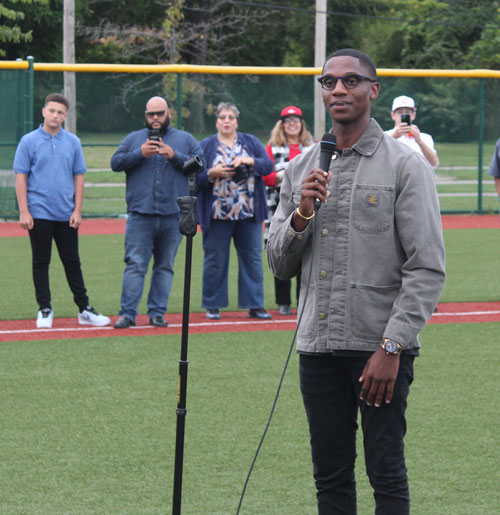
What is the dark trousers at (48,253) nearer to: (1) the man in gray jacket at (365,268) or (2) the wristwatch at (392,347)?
(1) the man in gray jacket at (365,268)

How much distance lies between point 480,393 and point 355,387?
363 cm

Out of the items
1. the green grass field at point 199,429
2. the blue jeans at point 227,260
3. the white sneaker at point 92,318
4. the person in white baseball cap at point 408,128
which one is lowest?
the green grass field at point 199,429

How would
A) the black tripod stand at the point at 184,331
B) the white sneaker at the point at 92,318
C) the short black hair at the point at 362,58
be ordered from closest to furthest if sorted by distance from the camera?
the short black hair at the point at 362,58 < the black tripod stand at the point at 184,331 < the white sneaker at the point at 92,318

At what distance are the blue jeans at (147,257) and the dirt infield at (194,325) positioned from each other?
253 mm

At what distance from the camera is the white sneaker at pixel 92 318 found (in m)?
9.62

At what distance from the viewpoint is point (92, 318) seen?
31.6ft

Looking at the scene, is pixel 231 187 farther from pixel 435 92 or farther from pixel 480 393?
pixel 435 92

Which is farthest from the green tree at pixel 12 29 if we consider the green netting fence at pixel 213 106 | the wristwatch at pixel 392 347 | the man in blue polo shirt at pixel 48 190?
the wristwatch at pixel 392 347

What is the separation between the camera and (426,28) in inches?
1976

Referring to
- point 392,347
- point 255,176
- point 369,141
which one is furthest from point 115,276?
point 392,347

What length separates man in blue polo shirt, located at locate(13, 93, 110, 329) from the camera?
362 inches

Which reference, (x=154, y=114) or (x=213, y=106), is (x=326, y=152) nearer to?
(x=154, y=114)

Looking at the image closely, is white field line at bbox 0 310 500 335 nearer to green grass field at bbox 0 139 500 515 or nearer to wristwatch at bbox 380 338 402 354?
green grass field at bbox 0 139 500 515

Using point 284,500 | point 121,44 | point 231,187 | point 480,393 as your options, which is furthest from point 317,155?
point 121,44
